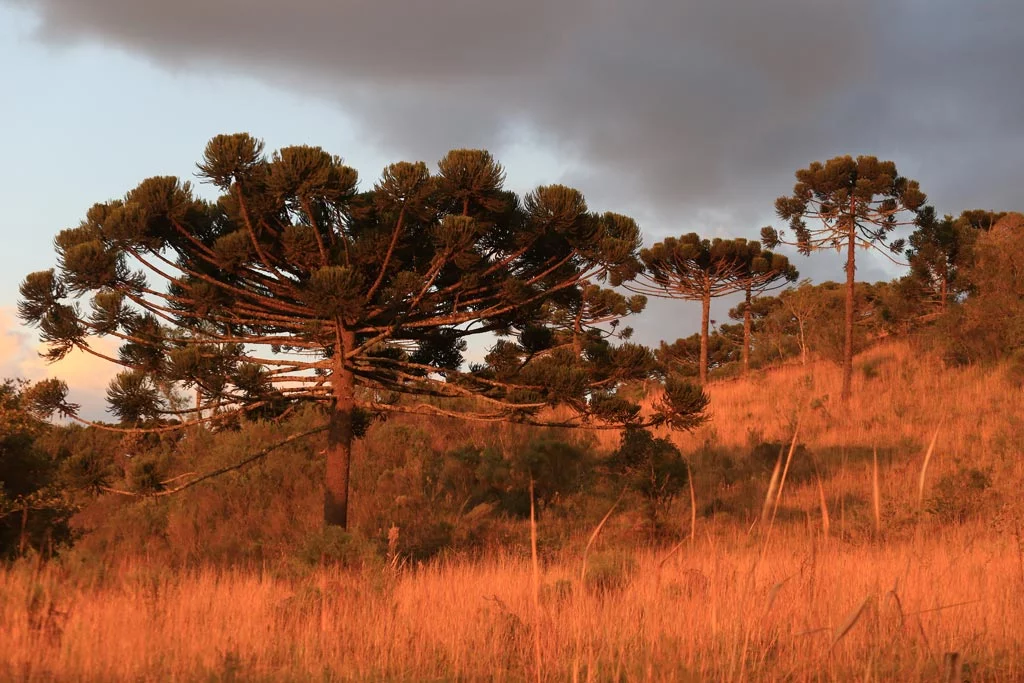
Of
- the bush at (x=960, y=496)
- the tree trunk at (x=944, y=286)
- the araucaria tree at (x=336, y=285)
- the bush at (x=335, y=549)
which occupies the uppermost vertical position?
the tree trunk at (x=944, y=286)

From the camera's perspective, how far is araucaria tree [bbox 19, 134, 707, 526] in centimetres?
1004

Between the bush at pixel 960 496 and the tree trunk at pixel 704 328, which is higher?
the tree trunk at pixel 704 328

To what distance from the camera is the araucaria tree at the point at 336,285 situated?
10039 millimetres

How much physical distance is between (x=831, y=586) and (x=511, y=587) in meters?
2.82

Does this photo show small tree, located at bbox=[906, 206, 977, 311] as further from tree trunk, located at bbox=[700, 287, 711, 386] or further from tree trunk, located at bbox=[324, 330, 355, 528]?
tree trunk, located at bbox=[324, 330, 355, 528]

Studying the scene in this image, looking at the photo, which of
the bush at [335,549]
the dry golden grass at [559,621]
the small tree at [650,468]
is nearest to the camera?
the dry golden grass at [559,621]

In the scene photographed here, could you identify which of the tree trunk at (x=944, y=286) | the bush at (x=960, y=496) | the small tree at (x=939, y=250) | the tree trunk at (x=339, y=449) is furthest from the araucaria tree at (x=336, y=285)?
the tree trunk at (x=944, y=286)

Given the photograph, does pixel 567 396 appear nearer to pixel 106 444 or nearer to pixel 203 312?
pixel 203 312

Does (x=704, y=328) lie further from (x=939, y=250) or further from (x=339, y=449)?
(x=339, y=449)

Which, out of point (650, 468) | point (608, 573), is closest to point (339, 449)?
point (608, 573)

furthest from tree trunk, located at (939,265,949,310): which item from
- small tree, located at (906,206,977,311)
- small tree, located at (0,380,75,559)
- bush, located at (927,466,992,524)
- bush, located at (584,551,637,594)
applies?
small tree, located at (0,380,75,559)

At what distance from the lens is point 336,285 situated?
366 inches

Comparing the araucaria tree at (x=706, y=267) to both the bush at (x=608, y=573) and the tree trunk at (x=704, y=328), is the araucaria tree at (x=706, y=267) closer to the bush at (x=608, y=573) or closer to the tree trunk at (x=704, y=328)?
the tree trunk at (x=704, y=328)

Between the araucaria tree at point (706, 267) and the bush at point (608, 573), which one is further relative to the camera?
the araucaria tree at point (706, 267)
